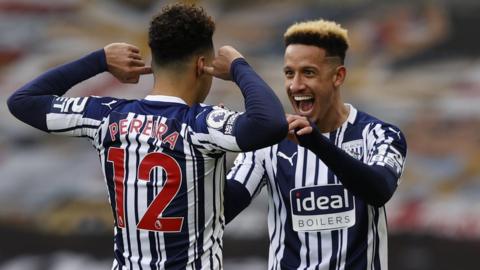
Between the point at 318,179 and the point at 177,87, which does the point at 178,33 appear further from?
the point at 318,179

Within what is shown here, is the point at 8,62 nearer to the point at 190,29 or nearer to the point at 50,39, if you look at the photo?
the point at 50,39

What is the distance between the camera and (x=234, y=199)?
432cm

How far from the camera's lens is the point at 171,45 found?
148 inches

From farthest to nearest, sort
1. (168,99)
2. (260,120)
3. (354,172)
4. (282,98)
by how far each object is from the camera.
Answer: (282,98)
(354,172)
(168,99)
(260,120)

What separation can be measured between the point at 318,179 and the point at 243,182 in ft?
1.07

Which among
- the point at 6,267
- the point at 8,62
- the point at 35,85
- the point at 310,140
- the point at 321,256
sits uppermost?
the point at 8,62

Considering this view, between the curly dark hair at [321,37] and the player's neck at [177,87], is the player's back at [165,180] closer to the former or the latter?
the player's neck at [177,87]

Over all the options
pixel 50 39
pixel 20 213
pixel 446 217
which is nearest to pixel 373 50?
pixel 446 217

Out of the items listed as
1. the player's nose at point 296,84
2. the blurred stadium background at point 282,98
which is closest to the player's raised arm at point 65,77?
the player's nose at point 296,84

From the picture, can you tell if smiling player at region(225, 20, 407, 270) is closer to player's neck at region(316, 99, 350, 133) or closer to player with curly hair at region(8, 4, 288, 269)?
player's neck at region(316, 99, 350, 133)

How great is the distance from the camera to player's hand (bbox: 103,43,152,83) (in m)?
3.95

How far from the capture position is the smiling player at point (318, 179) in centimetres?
440

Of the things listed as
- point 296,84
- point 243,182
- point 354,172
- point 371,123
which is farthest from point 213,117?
point 371,123

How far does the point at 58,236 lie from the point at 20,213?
44cm
